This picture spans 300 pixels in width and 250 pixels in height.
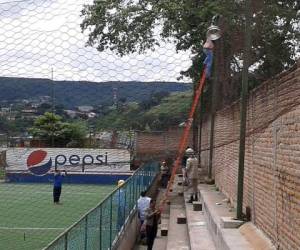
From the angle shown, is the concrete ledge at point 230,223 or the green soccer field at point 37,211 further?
the green soccer field at point 37,211

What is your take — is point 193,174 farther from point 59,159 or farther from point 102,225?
point 59,159

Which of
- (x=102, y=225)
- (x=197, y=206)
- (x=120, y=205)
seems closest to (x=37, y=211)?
(x=197, y=206)

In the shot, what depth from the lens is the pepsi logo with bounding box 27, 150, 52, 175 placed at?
3475 centimetres

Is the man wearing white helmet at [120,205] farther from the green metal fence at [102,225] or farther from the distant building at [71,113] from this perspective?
the distant building at [71,113]

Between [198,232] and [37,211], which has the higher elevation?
[198,232]

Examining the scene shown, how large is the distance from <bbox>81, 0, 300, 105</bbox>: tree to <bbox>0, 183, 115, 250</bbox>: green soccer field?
5050 mm

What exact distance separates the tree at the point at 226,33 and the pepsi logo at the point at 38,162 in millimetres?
16727

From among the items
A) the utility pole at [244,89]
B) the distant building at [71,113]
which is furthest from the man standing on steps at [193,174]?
the distant building at [71,113]

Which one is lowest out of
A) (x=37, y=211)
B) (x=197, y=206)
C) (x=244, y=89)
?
(x=37, y=211)

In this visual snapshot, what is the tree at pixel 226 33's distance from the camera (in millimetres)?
11602

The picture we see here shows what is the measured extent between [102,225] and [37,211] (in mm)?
14629

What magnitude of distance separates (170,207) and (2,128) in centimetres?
1067

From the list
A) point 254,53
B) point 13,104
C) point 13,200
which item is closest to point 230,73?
point 254,53

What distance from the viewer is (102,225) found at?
9641 mm
